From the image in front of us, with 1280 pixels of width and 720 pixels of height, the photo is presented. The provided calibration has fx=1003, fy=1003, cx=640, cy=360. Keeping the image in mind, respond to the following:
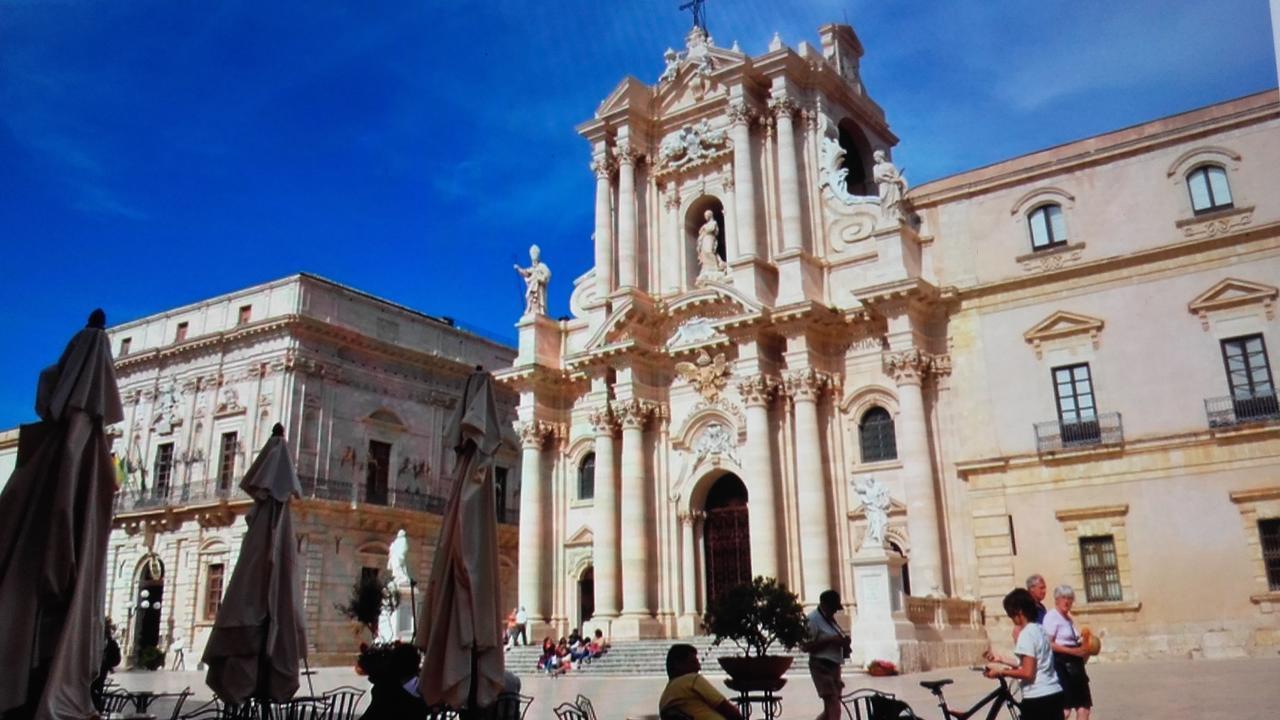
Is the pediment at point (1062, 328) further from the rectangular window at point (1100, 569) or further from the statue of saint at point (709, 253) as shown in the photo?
the statue of saint at point (709, 253)

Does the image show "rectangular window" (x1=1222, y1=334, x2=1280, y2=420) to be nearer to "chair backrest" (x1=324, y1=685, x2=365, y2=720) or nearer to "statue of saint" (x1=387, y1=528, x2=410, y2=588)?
"chair backrest" (x1=324, y1=685, x2=365, y2=720)

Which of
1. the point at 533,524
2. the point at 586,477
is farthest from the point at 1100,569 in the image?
the point at 533,524

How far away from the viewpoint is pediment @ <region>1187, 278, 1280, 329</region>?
19641 mm

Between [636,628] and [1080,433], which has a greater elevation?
[1080,433]

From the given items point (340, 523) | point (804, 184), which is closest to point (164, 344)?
point (340, 523)

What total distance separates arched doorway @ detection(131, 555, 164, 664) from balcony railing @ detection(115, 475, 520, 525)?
196 cm

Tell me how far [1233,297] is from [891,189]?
25.4 feet

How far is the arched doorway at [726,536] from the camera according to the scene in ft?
85.4

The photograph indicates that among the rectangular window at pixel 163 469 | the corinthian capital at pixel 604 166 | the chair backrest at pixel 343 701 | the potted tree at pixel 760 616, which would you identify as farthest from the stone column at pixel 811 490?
the rectangular window at pixel 163 469

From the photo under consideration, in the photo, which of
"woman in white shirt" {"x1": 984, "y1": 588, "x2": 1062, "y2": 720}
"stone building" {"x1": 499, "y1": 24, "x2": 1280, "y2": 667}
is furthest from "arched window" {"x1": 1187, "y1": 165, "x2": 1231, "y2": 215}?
"woman in white shirt" {"x1": 984, "y1": 588, "x2": 1062, "y2": 720}

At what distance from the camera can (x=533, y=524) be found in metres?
28.7

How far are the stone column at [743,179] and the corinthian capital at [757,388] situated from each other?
3331 mm

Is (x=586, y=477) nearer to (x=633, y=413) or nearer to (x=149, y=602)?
(x=633, y=413)

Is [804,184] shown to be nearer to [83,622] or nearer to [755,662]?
[755,662]
